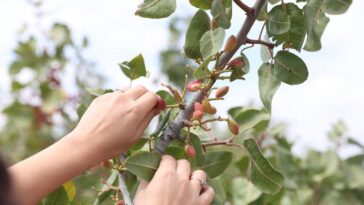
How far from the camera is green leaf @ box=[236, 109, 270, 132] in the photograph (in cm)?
170

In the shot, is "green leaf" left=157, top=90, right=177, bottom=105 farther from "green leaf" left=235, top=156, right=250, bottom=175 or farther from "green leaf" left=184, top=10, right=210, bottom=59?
"green leaf" left=235, top=156, right=250, bottom=175

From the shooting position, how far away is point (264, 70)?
1518 mm

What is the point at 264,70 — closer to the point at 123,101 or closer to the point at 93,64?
the point at 123,101

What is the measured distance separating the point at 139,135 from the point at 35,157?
0.22m

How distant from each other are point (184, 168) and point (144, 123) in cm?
13

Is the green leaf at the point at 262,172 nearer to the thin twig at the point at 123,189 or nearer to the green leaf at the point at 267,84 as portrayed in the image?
the green leaf at the point at 267,84

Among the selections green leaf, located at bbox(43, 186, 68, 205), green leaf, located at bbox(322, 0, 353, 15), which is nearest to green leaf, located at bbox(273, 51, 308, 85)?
green leaf, located at bbox(322, 0, 353, 15)

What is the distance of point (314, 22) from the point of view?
1463 mm

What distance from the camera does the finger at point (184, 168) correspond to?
53.2 inches

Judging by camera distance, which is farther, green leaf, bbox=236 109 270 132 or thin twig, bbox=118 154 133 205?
green leaf, bbox=236 109 270 132

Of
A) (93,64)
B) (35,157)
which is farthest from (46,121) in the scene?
(35,157)

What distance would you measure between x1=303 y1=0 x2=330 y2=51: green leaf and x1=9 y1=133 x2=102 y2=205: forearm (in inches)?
21.4

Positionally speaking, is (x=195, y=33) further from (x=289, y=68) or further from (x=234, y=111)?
(x=234, y=111)

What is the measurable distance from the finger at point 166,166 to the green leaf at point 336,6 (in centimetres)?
48
